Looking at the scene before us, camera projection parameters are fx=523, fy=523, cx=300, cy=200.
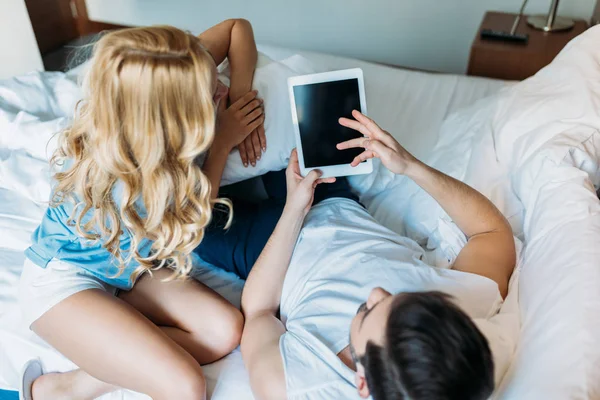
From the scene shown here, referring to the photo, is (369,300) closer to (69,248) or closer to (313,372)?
(313,372)

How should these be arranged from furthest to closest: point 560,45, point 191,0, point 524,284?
point 191,0 → point 560,45 → point 524,284

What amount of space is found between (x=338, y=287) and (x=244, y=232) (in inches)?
14.2

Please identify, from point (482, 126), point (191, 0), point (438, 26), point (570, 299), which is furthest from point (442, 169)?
point (191, 0)

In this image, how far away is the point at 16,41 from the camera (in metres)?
2.22

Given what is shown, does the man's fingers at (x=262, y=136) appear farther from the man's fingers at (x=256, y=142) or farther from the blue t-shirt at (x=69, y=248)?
the blue t-shirt at (x=69, y=248)

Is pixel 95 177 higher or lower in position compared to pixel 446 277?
higher

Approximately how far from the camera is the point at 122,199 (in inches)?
37.8

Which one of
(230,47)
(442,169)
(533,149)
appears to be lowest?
(442,169)

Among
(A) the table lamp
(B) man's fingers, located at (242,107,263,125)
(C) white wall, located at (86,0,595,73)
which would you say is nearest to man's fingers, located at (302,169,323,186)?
(B) man's fingers, located at (242,107,263,125)

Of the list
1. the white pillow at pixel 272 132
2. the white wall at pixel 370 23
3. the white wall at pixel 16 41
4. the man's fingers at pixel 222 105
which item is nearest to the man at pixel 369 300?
the white pillow at pixel 272 132

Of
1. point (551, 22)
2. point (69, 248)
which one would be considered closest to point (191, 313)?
point (69, 248)

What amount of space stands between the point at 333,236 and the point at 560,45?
4.23 ft

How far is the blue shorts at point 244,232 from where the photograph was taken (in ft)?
3.96

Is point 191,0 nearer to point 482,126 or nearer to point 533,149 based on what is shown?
point 482,126
